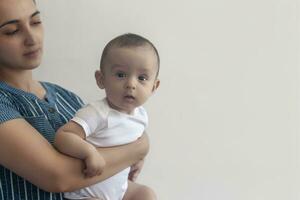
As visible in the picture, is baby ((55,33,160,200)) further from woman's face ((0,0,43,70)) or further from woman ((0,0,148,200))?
woman's face ((0,0,43,70))

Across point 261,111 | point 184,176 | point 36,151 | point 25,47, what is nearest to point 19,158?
point 36,151

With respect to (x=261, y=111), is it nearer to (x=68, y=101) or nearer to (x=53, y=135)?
(x=68, y=101)

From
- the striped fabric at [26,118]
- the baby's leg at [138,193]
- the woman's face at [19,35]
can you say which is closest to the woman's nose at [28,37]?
the woman's face at [19,35]

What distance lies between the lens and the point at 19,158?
117 cm

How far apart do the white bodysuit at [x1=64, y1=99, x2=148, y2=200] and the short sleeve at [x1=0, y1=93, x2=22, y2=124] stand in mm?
130

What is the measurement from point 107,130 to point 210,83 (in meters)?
0.77

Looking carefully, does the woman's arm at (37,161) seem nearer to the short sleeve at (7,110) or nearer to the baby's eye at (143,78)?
the short sleeve at (7,110)

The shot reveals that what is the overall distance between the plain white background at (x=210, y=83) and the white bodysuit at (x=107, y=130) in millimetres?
528

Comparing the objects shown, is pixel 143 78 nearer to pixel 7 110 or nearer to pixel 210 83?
pixel 7 110

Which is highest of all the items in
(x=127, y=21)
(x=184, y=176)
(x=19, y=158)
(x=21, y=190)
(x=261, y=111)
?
(x=127, y=21)

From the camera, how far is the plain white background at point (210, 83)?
5.93 feet

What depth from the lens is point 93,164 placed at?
1187mm

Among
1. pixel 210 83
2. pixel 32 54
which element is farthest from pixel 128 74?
pixel 210 83

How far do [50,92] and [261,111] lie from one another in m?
0.89
